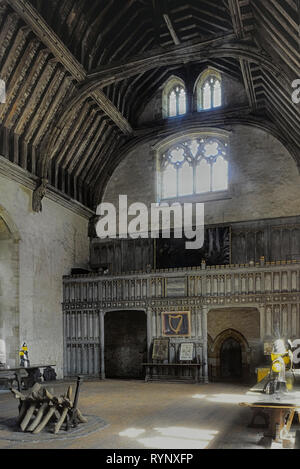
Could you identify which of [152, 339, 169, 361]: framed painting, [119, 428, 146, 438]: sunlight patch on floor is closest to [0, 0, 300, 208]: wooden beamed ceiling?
[152, 339, 169, 361]: framed painting

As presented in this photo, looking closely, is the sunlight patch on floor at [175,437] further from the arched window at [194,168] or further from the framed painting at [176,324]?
the arched window at [194,168]

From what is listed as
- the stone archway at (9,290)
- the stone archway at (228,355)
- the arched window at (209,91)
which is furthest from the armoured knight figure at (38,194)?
the stone archway at (228,355)

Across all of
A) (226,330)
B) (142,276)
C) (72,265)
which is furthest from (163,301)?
(72,265)

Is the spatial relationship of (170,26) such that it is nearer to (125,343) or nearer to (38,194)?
(38,194)

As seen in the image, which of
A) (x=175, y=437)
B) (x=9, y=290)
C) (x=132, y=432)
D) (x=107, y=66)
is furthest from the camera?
(x=107, y=66)

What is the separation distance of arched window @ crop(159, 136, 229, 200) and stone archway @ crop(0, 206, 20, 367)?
6039mm

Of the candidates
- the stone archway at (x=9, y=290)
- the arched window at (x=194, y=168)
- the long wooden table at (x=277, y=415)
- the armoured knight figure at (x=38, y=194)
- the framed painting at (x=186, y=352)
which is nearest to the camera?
the long wooden table at (x=277, y=415)

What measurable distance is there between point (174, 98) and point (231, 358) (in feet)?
31.9

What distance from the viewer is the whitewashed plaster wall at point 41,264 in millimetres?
13266

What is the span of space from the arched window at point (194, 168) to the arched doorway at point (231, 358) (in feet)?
17.4

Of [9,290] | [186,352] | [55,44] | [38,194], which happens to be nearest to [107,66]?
[55,44]

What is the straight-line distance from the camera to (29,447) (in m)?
6.02

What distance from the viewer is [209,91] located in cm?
1703

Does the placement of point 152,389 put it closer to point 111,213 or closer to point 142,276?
point 142,276
